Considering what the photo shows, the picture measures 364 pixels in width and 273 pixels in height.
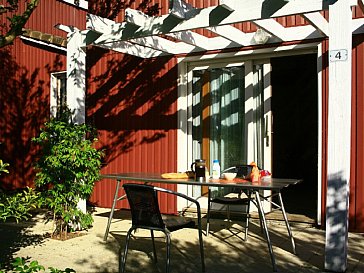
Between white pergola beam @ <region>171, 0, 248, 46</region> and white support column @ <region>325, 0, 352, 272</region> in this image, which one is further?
white pergola beam @ <region>171, 0, 248, 46</region>

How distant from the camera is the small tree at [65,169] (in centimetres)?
470

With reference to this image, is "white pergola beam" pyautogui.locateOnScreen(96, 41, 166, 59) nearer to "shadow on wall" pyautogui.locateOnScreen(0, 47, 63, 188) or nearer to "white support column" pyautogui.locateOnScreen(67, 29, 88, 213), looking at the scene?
"white support column" pyautogui.locateOnScreen(67, 29, 88, 213)

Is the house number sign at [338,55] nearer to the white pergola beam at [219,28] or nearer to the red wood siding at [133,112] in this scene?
the white pergola beam at [219,28]

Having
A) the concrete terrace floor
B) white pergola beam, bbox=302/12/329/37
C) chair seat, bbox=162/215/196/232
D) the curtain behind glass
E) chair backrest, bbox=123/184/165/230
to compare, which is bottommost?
the concrete terrace floor

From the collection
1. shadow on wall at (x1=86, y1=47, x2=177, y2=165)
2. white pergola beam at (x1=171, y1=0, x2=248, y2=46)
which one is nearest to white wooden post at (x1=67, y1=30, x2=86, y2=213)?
shadow on wall at (x1=86, y1=47, x2=177, y2=165)

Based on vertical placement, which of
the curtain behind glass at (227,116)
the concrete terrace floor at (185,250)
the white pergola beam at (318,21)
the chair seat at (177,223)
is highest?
the white pergola beam at (318,21)

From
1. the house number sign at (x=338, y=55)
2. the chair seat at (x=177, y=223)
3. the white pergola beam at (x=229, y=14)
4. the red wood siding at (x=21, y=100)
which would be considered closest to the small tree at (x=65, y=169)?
the white pergola beam at (x=229, y=14)

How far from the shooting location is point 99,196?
7066 millimetres

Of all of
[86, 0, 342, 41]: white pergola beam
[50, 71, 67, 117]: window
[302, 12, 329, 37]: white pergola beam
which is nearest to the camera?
[86, 0, 342, 41]: white pergola beam

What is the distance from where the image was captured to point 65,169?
4.71 meters

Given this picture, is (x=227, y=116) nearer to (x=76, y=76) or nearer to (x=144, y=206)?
(x=76, y=76)

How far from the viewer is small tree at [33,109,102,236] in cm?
470

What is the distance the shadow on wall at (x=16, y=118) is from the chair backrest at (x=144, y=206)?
211 inches

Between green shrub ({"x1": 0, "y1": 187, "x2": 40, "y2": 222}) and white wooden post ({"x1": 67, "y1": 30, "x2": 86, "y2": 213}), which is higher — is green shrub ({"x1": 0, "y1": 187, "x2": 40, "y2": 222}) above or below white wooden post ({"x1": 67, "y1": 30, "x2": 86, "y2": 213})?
below
